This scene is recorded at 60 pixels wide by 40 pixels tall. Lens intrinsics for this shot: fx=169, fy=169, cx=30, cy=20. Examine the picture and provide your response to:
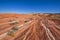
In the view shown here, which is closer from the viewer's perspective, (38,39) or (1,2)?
(38,39)

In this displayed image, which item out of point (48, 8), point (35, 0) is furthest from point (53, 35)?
point (35, 0)

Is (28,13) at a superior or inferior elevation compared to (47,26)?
superior

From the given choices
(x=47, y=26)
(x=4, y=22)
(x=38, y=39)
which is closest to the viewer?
(x=38, y=39)

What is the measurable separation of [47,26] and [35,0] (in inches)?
49.7

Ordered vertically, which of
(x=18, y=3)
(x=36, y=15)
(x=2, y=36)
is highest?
(x=18, y=3)

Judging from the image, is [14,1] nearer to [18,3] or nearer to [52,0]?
[18,3]

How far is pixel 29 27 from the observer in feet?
24.4

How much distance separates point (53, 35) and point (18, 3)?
2.09m

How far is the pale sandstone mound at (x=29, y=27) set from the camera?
6.80 metres

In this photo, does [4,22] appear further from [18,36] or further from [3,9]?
[18,36]

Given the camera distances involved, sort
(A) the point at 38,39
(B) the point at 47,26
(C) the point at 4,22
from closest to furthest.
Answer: (A) the point at 38,39
(B) the point at 47,26
(C) the point at 4,22

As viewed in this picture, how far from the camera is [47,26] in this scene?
7215mm

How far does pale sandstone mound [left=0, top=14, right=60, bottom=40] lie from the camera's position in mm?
6805

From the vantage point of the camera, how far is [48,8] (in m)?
7.22
